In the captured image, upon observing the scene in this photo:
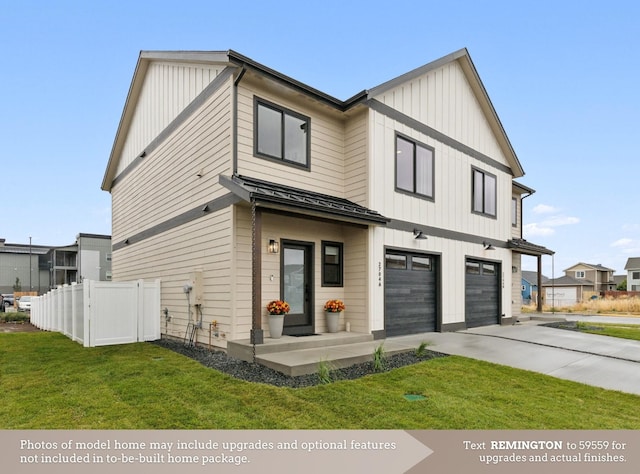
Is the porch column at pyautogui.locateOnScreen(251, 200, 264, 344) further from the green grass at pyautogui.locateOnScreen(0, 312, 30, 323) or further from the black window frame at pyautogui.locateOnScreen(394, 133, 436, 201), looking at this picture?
the green grass at pyautogui.locateOnScreen(0, 312, 30, 323)

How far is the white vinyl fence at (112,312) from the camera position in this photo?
944 cm

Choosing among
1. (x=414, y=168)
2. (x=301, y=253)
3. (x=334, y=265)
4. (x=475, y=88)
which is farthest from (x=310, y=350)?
(x=475, y=88)

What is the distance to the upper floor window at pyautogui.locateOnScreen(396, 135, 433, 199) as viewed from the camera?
33.9 feet

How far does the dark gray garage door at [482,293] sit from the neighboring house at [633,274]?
52.7 m

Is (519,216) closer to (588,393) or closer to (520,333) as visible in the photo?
(520,333)

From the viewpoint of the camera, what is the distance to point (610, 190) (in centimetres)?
2486

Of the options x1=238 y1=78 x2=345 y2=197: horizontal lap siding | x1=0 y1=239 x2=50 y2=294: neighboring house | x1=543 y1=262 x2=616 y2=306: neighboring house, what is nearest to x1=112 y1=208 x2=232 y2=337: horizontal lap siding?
x1=238 y1=78 x2=345 y2=197: horizontal lap siding

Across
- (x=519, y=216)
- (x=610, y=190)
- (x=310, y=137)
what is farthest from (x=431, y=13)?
(x=610, y=190)

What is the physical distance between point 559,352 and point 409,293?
3.65 m

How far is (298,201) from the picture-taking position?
7418mm

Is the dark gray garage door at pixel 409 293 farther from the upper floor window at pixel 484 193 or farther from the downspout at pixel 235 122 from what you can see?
the downspout at pixel 235 122

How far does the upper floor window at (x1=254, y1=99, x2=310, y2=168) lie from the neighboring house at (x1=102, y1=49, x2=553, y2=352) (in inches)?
1.3

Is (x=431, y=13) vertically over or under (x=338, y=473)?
over

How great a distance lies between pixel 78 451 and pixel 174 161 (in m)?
8.59
